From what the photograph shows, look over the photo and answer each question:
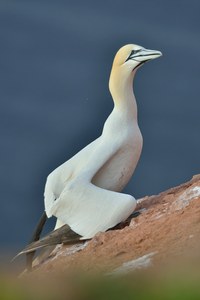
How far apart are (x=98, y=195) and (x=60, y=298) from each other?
4.81 metres

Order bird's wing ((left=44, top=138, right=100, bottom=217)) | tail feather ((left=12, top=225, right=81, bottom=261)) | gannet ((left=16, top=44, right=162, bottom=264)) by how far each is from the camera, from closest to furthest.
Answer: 1. tail feather ((left=12, top=225, right=81, bottom=261))
2. gannet ((left=16, top=44, right=162, bottom=264))
3. bird's wing ((left=44, top=138, right=100, bottom=217))

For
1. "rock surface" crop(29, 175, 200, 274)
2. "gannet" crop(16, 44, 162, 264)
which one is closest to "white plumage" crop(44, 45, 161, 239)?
"gannet" crop(16, 44, 162, 264)

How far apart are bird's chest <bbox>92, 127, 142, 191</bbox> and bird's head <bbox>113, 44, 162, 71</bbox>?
59cm

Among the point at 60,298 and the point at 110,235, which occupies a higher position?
the point at 60,298

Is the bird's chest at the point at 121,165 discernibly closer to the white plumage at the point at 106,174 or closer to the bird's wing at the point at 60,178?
A: the white plumage at the point at 106,174

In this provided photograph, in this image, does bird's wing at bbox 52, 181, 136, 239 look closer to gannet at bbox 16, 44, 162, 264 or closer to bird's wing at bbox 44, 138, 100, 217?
gannet at bbox 16, 44, 162, 264

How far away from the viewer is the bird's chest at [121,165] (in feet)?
32.4

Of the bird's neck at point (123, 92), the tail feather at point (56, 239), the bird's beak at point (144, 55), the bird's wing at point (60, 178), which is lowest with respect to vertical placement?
the tail feather at point (56, 239)

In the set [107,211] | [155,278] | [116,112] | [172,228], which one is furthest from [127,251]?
[155,278]

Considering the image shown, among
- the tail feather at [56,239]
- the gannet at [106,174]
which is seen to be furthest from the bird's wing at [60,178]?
the tail feather at [56,239]

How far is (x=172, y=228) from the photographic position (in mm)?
8078

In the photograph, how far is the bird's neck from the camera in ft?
32.7

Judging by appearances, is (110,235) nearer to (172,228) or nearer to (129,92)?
(172,228)

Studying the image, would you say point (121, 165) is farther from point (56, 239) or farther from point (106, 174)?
point (56, 239)
